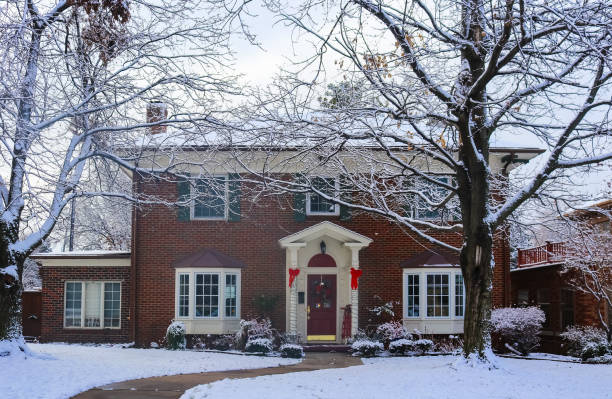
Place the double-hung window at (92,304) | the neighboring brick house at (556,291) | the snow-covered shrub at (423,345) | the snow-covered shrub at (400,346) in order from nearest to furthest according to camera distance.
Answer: the snow-covered shrub at (400,346) < the snow-covered shrub at (423,345) < the double-hung window at (92,304) < the neighboring brick house at (556,291)

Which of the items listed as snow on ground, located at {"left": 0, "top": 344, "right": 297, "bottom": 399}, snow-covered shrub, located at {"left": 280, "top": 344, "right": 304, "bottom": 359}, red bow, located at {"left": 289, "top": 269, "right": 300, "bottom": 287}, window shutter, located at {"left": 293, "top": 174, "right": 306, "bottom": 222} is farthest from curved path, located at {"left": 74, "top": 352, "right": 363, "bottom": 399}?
window shutter, located at {"left": 293, "top": 174, "right": 306, "bottom": 222}

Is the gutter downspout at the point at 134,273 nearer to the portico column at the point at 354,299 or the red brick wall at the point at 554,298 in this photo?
the portico column at the point at 354,299

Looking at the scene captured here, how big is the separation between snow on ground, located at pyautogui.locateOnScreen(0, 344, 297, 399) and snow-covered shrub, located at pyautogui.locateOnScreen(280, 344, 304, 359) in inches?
20.6

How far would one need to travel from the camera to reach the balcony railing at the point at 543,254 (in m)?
24.0

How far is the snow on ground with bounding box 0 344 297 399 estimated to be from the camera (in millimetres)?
12266

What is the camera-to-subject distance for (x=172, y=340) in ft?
70.0

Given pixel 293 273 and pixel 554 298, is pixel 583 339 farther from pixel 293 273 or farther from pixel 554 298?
pixel 293 273

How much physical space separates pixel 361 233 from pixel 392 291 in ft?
7.05

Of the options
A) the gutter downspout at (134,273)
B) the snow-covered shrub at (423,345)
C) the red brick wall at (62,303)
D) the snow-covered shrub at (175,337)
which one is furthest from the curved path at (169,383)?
the red brick wall at (62,303)

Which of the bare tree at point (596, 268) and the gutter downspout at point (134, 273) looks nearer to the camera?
the bare tree at point (596, 268)

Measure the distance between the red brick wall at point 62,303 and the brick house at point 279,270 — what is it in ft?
2.91

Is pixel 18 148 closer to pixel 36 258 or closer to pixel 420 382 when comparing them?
pixel 420 382

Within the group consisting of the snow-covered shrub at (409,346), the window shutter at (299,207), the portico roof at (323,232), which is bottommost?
the snow-covered shrub at (409,346)

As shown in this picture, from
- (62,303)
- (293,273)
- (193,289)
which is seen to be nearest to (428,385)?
(293,273)
